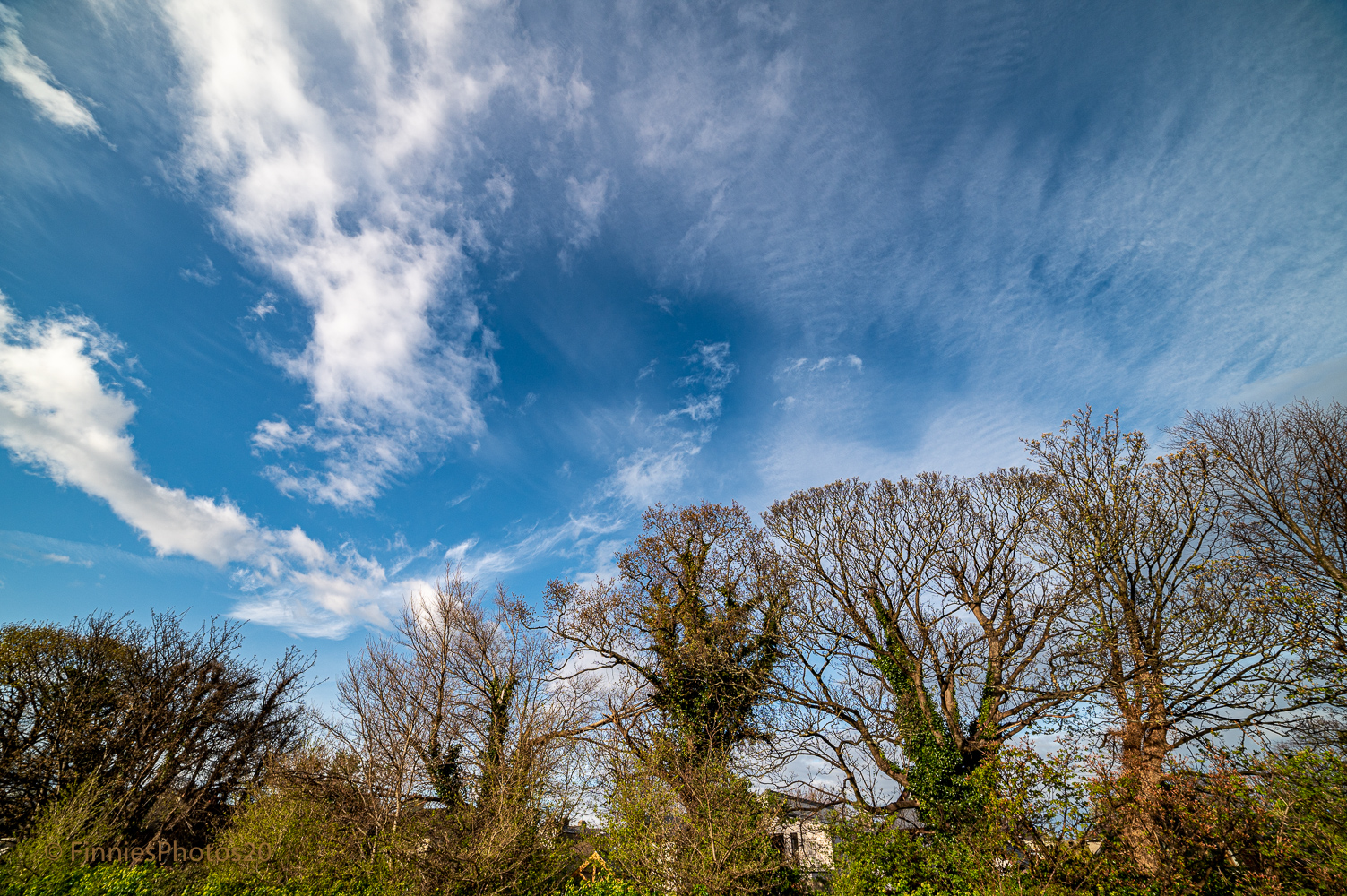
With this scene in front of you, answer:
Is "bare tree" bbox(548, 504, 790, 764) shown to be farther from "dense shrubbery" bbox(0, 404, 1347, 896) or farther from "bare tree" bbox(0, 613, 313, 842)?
"bare tree" bbox(0, 613, 313, 842)

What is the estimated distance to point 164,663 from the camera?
811 inches

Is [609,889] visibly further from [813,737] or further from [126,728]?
[126,728]

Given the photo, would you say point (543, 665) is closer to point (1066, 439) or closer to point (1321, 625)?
point (1066, 439)

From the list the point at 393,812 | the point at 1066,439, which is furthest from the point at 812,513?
the point at 393,812

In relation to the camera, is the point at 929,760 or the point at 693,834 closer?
the point at 693,834

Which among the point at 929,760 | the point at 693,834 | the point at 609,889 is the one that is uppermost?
the point at 929,760

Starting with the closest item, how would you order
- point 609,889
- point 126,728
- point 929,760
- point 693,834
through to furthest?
1. point 693,834
2. point 609,889
3. point 929,760
4. point 126,728

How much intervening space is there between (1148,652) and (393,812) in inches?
736

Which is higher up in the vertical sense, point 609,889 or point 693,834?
point 693,834

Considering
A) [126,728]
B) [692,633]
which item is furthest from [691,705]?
[126,728]

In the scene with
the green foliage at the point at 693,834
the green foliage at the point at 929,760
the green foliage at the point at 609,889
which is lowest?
the green foliage at the point at 609,889

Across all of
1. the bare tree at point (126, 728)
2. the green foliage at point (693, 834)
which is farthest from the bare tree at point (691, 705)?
the bare tree at point (126, 728)

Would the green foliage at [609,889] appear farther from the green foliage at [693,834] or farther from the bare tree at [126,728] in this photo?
the bare tree at [126,728]

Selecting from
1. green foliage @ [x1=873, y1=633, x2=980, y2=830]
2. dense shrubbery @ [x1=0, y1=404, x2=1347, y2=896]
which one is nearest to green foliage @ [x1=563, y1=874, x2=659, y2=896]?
dense shrubbery @ [x1=0, y1=404, x2=1347, y2=896]
